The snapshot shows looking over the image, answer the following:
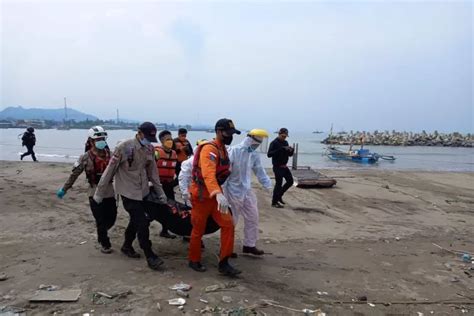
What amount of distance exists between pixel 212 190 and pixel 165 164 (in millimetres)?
1857

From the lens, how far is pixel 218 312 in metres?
3.63

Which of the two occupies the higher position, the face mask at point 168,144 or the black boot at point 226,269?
the face mask at point 168,144

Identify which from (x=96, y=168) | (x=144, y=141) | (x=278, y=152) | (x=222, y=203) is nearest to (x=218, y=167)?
(x=222, y=203)

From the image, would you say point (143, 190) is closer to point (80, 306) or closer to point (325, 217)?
point (80, 306)

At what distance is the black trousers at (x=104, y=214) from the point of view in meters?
5.07

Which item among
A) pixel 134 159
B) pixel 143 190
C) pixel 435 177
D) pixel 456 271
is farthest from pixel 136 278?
pixel 435 177

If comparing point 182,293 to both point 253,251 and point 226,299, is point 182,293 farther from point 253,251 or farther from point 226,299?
point 253,251

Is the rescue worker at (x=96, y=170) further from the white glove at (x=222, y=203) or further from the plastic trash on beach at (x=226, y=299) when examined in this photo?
the plastic trash on beach at (x=226, y=299)

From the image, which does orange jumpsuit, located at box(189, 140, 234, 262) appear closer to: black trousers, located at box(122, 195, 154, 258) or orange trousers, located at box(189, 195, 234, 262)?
orange trousers, located at box(189, 195, 234, 262)

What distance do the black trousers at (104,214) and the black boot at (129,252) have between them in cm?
28

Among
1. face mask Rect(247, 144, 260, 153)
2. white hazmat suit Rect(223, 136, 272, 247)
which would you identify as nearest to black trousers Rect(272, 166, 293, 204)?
white hazmat suit Rect(223, 136, 272, 247)

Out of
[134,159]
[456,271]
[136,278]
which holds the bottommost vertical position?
[456,271]

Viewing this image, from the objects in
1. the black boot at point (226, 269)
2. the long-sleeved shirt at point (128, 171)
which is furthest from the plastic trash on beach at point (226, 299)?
the long-sleeved shirt at point (128, 171)

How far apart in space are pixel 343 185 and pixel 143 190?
9.45m
